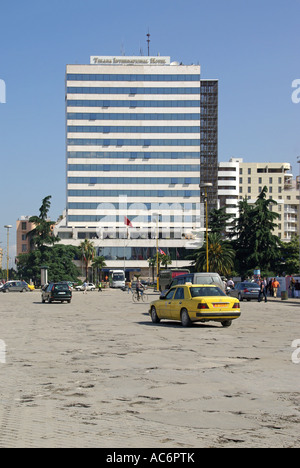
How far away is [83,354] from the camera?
13.9 m

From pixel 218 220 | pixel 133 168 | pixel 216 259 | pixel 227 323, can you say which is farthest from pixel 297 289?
pixel 133 168

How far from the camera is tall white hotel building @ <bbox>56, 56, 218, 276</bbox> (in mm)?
121250

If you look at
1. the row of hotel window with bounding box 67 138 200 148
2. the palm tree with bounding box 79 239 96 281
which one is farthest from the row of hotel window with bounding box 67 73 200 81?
the palm tree with bounding box 79 239 96 281

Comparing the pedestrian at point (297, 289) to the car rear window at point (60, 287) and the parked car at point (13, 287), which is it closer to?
the car rear window at point (60, 287)

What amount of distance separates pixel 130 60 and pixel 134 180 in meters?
24.4

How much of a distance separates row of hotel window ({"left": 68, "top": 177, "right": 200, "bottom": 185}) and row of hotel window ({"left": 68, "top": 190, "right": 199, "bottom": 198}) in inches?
68.9

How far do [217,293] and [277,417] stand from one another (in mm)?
14443

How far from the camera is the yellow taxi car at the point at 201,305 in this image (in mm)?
20953

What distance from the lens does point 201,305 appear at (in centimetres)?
2091

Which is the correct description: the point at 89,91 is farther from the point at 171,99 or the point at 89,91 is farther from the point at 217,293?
the point at 217,293

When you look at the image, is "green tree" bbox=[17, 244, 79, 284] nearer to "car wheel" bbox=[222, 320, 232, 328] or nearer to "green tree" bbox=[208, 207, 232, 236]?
"green tree" bbox=[208, 207, 232, 236]

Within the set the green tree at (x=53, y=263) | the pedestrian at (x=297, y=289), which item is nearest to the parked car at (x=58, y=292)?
the pedestrian at (x=297, y=289)

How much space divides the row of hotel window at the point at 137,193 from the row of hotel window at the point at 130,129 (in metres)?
11.8
